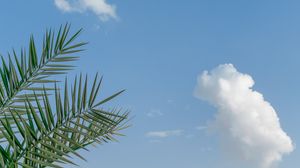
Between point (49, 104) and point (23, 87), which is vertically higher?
point (23, 87)

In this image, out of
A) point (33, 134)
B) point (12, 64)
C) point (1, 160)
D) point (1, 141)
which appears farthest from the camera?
point (12, 64)

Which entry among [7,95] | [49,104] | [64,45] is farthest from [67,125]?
[64,45]

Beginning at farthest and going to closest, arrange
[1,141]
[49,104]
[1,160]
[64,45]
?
[64,45], [1,141], [49,104], [1,160]

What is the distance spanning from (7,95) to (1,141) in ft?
1.10

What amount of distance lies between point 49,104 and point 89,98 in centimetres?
24

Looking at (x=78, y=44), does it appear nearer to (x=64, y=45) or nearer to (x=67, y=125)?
(x=64, y=45)

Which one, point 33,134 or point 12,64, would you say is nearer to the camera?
point 33,134

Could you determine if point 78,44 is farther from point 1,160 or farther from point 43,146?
point 1,160

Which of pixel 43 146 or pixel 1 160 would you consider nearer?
pixel 1 160

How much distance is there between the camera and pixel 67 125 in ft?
8.93

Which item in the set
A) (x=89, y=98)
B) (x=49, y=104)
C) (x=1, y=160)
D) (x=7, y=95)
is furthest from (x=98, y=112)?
(x=7, y=95)

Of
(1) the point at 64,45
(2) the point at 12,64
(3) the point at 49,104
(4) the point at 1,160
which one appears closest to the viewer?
(4) the point at 1,160

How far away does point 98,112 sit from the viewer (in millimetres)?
2719

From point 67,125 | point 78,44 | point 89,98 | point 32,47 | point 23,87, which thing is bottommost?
point 67,125
